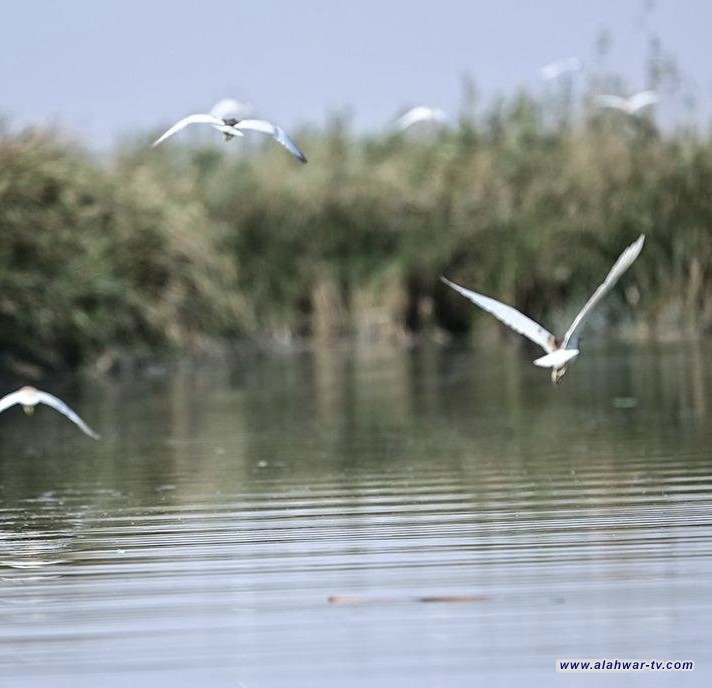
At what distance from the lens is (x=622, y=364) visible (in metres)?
22.3

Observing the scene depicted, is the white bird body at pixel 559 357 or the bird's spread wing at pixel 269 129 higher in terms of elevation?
the bird's spread wing at pixel 269 129

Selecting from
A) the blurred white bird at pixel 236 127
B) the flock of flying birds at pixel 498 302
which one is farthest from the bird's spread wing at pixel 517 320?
the blurred white bird at pixel 236 127

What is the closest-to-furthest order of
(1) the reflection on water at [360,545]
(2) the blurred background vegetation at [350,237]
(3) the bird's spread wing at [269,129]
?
(1) the reflection on water at [360,545] → (3) the bird's spread wing at [269,129] → (2) the blurred background vegetation at [350,237]

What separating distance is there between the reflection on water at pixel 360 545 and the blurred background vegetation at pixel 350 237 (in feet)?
25.0

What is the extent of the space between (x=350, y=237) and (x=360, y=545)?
2285 centimetres

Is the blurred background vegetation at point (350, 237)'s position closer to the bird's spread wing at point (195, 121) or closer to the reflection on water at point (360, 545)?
the reflection on water at point (360, 545)

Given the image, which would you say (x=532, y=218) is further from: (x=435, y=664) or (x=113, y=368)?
(x=435, y=664)

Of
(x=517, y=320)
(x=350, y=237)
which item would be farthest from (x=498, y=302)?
(x=350, y=237)

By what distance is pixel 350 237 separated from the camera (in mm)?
32188

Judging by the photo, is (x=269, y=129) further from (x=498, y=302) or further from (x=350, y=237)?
(x=350, y=237)

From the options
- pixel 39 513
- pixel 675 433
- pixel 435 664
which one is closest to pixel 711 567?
pixel 435 664

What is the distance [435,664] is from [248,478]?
230 inches

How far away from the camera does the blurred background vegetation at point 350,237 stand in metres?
25.3

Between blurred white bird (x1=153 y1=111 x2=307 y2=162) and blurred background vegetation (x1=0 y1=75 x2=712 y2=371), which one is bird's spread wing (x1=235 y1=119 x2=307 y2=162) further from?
blurred background vegetation (x1=0 y1=75 x2=712 y2=371)
